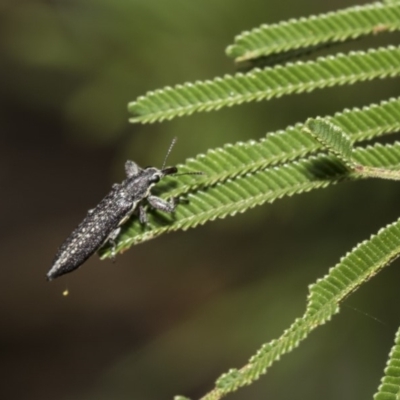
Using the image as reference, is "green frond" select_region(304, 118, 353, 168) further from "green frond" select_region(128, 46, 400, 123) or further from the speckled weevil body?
the speckled weevil body

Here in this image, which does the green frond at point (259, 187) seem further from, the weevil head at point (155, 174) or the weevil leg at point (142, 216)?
the weevil head at point (155, 174)

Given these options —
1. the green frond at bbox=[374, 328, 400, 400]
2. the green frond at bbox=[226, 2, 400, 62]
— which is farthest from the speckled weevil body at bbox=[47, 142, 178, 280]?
the green frond at bbox=[374, 328, 400, 400]

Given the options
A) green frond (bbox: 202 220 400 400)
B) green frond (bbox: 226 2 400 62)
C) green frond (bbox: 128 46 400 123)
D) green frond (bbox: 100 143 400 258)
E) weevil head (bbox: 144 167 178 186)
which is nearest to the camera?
green frond (bbox: 202 220 400 400)

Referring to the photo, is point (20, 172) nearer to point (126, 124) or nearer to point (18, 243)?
point (18, 243)

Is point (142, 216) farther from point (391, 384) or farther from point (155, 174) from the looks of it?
point (391, 384)

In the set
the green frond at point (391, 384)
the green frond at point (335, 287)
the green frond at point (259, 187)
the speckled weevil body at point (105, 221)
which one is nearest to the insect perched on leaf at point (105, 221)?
the speckled weevil body at point (105, 221)

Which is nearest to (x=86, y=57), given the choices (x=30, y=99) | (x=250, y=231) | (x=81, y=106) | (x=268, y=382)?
(x=81, y=106)
